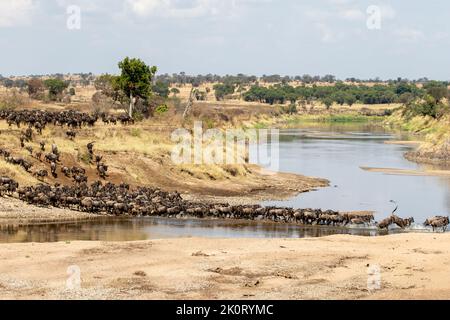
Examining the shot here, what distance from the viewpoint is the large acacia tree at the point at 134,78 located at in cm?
7256

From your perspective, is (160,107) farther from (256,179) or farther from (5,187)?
(5,187)

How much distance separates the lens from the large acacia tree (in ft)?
238

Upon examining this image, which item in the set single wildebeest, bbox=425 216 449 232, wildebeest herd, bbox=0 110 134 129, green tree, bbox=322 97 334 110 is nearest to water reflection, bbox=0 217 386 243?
single wildebeest, bbox=425 216 449 232

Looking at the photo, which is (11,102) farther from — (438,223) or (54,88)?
(438,223)

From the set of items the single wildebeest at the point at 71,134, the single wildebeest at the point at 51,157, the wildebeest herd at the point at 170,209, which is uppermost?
the single wildebeest at the point at 71,134

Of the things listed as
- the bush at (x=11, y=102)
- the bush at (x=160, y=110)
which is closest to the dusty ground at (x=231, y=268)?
the bush at (x=11, y=102)

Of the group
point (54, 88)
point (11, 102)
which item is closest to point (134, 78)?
point (11, 102)

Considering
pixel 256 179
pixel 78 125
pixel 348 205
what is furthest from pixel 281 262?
pixel 78 125

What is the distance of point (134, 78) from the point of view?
73.0m

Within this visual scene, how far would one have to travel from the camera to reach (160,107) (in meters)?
76.1

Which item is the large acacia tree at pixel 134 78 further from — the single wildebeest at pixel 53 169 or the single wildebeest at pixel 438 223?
the single wildebeest at pixel 438 223

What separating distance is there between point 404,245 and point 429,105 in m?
99.9

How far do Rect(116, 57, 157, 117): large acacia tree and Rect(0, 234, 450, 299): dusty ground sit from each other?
43.0m

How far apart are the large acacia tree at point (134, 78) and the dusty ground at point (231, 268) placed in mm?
43001
